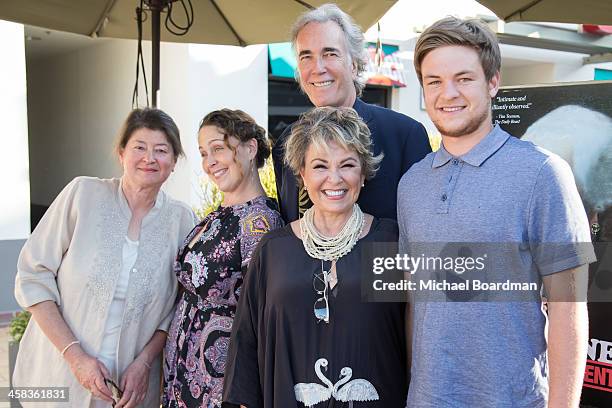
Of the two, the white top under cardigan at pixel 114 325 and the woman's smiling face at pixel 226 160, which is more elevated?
the woman's smiling face at pixel 226 160

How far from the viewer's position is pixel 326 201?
1.99 m

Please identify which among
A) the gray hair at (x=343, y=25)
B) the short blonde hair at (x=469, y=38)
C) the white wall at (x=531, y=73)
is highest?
the white wall at (x=531, y=73)

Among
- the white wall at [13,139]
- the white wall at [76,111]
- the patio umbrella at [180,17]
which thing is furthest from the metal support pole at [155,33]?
the white wall at [76,111]

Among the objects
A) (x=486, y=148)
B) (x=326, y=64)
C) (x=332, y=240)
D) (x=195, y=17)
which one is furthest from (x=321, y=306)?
(x=195, y=17)

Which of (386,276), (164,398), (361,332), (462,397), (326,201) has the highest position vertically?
(326,201)

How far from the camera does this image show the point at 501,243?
1.56 meters

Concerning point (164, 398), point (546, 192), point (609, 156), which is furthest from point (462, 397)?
point (609, 156)

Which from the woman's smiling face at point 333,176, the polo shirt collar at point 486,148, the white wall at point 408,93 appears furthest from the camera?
the white wall at point 408,93

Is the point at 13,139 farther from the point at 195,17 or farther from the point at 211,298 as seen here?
the point at 211,298

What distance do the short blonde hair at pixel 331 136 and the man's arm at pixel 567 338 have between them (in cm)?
75

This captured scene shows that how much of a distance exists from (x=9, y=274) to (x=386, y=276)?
238 inches

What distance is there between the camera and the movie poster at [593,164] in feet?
8.80

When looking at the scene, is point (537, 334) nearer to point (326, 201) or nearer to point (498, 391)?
point (498, 391)

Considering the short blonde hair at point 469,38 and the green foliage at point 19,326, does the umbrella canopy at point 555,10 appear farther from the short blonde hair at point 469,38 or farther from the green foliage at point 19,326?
the green foliage at point 19,326
